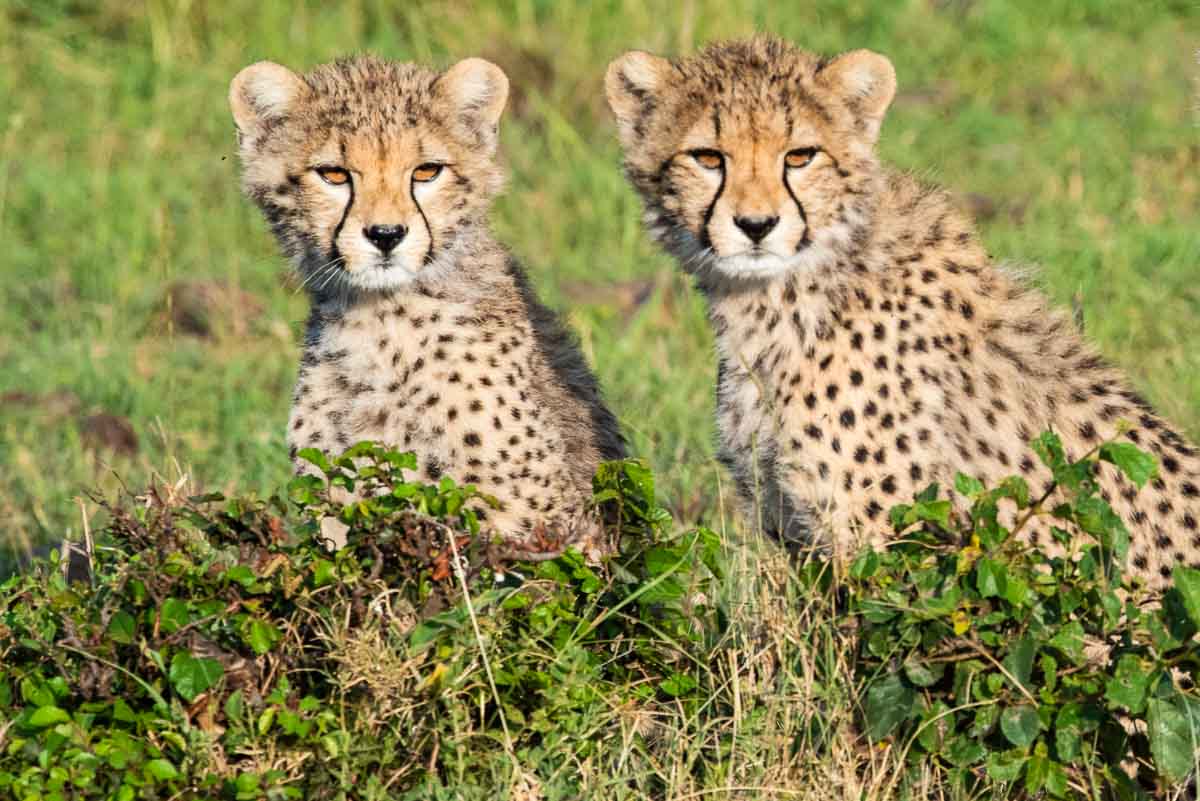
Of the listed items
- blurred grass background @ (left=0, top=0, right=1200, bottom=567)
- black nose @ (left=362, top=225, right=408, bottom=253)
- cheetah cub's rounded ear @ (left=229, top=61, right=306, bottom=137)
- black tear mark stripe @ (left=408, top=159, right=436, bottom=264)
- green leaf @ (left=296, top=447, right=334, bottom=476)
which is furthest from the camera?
blurred grass background @ (left=0, top=0, right=1200, bottom=567)

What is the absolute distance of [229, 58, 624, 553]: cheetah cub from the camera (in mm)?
4484

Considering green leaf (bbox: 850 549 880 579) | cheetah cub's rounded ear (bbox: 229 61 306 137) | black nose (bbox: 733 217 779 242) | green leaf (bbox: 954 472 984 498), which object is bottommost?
green leaf (bbox: 850 549 880 579)

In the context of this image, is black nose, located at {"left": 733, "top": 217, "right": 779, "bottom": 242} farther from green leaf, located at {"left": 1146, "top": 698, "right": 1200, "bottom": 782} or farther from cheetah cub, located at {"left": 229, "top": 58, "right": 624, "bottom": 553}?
green leaf, located at {"left": 1146, "top": 698, "right": 1200, "bottom": 782}

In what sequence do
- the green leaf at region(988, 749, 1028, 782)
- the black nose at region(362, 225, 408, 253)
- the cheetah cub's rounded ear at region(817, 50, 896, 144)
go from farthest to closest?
the black nose at region(362, 225, 408, 253) < the cheetah cub's rounded ear at region(817, 50, 896, 144) < the green leaf at region(988, 749, 1028, 782)

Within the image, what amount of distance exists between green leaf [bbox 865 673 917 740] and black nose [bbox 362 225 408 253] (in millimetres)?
1473

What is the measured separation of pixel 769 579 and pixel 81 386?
350 centimetres

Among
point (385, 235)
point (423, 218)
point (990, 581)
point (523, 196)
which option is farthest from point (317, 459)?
point (523, 196)

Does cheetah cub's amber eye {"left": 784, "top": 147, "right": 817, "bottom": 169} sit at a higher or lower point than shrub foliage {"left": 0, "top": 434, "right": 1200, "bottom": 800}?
higher

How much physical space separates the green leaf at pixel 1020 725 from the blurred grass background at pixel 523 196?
1.62 metres

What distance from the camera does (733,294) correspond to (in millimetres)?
4395

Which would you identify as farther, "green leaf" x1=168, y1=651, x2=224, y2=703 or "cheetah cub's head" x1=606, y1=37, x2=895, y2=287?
"cheetah cub's head" x1=606, y1=37, x2=895, y2=287

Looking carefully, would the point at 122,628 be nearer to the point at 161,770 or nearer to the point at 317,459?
the point at 161,770

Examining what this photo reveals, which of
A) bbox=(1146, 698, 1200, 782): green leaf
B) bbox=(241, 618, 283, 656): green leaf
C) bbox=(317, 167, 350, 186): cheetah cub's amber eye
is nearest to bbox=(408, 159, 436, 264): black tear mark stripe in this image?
bbox=(317, 167, 350, 186): cheetah cub's amber eye

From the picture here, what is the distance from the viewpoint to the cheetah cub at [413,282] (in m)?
4.48
